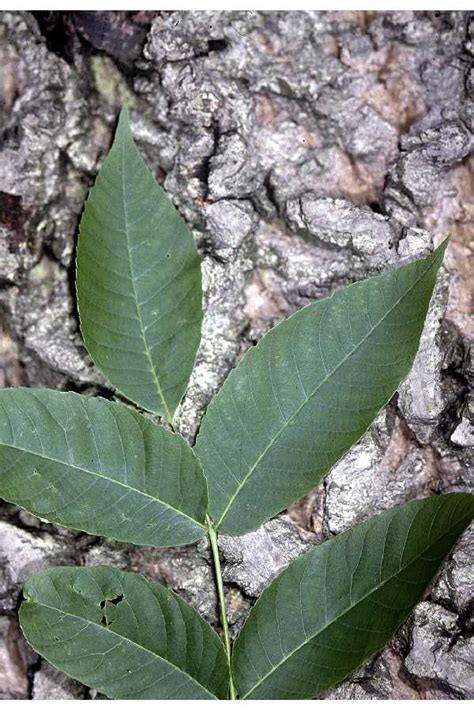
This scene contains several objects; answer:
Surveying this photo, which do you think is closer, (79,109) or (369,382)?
(369,382)

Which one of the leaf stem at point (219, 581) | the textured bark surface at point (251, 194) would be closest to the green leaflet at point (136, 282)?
the textured bark surface at point (251, 194)

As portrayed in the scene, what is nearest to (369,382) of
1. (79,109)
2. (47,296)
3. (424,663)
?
(424,663)

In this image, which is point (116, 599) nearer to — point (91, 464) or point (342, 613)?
point (91, 464)

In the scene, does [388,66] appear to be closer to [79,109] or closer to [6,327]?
[79,109]

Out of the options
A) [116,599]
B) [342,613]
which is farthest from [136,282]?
[342,613]

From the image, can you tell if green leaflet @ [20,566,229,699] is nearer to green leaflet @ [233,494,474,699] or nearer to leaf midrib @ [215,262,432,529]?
green leaflet @ [233,494,474,699]

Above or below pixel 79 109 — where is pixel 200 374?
below

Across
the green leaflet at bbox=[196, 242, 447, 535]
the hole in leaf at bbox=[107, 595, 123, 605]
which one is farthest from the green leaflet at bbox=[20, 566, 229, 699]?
the green leaflet at bbox=[196, 242, 447, 535]
